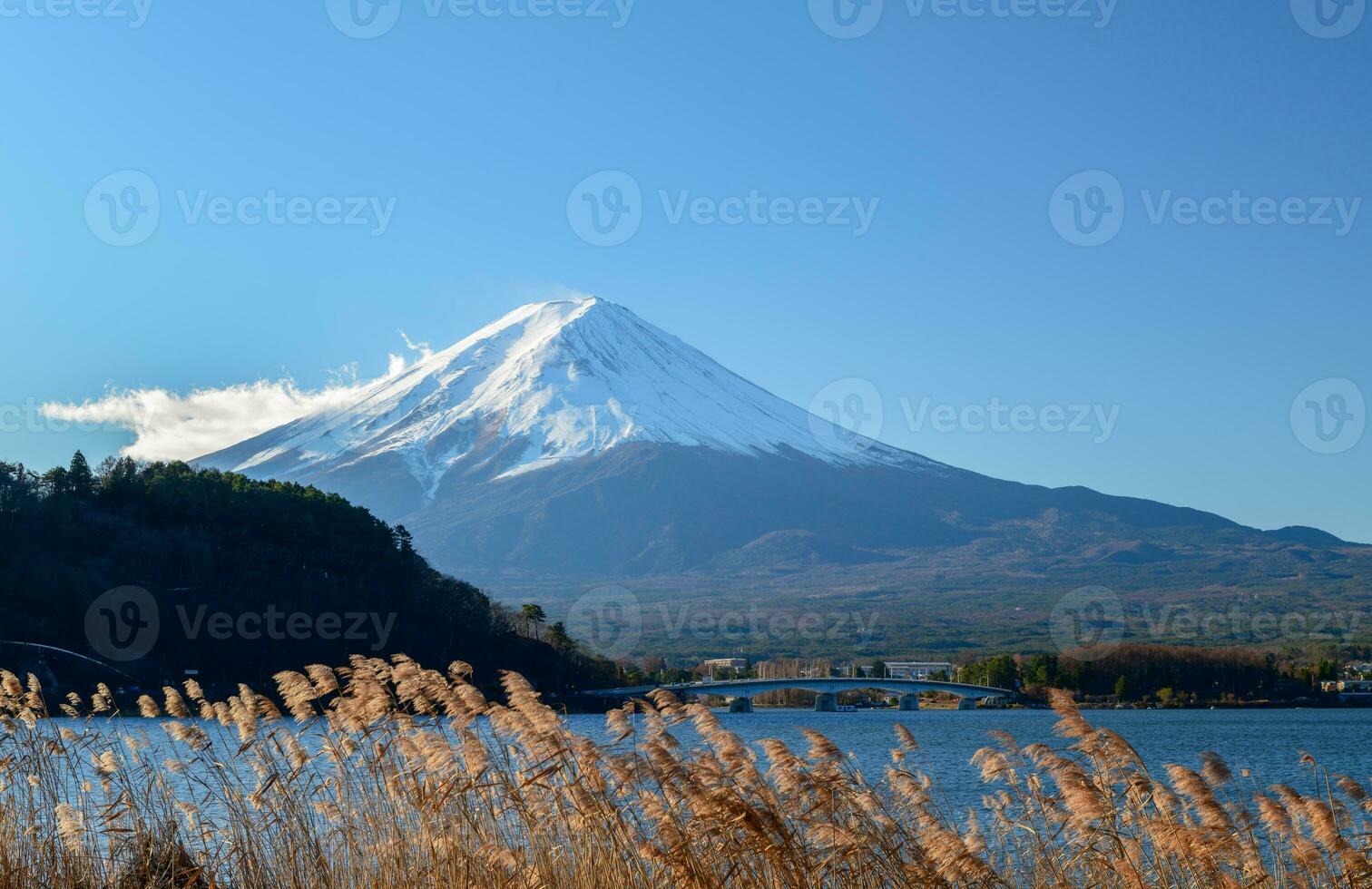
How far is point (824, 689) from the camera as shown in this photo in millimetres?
92125

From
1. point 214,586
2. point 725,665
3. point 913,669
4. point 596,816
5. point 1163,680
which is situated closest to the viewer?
point 596,816

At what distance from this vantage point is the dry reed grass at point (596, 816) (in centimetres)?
693

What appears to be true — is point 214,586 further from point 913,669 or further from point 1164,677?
point 913,669

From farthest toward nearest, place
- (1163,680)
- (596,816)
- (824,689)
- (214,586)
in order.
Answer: (1163,680) < (824,689) < (214,586) < (596,816)

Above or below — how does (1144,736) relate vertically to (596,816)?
below

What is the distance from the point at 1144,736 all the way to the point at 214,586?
48.1 metres

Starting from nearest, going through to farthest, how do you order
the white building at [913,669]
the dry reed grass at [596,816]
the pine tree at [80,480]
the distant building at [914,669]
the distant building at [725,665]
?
1. the dry reed grass at [596,816]
2. the pine tree at [80,480]
3. the distant building at [725,665]
4. the white building at [913,669]
5. the distant building at [914,669]

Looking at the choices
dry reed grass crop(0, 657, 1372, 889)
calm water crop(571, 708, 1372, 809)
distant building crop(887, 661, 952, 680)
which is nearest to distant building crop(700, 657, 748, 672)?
distant building crop(887, 661, 952, 680)

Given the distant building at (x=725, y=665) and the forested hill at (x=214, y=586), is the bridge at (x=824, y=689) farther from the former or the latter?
the distant building at (x=725, y=665)

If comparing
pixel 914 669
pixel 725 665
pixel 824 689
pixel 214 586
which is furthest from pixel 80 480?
pixel 914 669

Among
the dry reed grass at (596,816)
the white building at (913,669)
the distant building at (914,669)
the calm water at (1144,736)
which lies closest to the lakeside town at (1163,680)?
the calm water at (1144,736)

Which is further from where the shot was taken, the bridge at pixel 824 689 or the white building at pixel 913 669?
the white building at pixel 913 669

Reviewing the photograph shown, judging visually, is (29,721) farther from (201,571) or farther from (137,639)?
(201,571)

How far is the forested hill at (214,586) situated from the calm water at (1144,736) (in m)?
11.2
